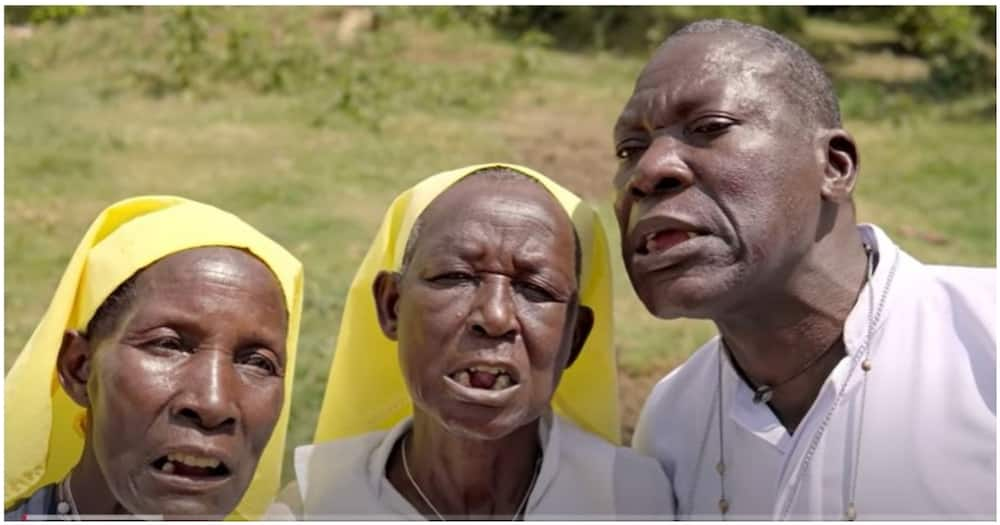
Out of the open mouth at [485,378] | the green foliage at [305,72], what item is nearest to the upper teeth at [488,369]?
the open mouth at [485,378]

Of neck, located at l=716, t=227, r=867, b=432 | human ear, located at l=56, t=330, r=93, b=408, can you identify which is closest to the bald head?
neck, located at l=716, t=227, r=867, b=432

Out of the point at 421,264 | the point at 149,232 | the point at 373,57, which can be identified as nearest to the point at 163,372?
the point at 149,232

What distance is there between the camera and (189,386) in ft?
8.85

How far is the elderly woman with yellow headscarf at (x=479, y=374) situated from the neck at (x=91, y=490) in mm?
461

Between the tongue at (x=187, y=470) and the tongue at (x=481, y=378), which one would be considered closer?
the tongue at (x=187, y=470)

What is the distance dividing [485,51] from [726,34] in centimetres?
1035

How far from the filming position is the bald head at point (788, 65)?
3238 mm

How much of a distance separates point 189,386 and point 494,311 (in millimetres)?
645

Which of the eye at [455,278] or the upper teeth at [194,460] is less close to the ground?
the eye at [455,278]

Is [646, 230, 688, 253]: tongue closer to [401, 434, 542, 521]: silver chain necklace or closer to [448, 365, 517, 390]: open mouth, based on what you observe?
[448, 365, 517, 390]: open mouth

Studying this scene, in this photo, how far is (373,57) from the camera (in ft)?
41.7

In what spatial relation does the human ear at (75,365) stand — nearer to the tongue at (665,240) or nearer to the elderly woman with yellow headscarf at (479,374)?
the elderly woman with yellow headscarf at (479,374)

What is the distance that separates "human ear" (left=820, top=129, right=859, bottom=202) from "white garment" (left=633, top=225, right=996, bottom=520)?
21cm

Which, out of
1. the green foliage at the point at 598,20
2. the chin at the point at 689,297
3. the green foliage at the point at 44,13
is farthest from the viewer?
the green foliage at the point at 598,20
